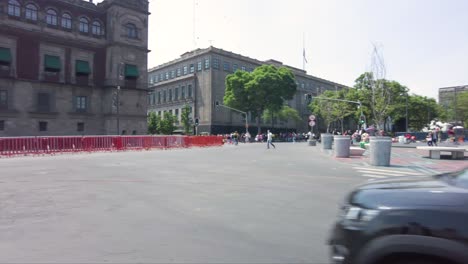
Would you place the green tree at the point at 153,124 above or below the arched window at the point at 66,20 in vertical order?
below

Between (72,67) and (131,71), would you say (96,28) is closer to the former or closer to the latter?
(72,67)

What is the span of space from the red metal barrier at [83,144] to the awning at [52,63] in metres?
20.4

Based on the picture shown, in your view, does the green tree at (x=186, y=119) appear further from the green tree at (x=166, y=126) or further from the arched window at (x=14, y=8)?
the arched window at (x=14, y=8)

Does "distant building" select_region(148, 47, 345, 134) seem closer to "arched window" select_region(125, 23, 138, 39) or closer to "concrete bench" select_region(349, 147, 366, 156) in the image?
"arched window" select_region(125, 23, 138, 39)

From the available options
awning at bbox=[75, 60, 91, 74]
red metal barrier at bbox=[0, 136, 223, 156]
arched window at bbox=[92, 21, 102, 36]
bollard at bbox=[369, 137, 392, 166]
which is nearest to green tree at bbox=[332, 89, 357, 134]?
red metal barrier at bbox=[0, 136, 223, 156]

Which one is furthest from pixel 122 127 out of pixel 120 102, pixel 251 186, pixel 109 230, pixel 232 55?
pixel 109 230

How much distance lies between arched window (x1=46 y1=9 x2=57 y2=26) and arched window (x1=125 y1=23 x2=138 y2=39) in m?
8.87

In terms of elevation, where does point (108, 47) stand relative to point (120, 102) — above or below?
above

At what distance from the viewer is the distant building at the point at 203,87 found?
6381 centimetres

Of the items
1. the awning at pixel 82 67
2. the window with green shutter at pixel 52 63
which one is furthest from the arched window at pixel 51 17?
the awning at pixel 82 67


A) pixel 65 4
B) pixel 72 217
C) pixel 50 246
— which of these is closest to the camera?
pixel 50 246

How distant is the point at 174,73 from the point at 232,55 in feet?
48.7

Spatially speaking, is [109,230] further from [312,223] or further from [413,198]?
[413,198]

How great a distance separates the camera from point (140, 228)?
5.36m
